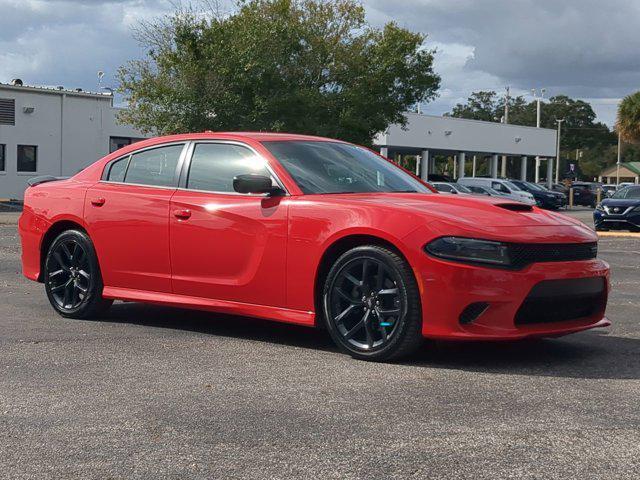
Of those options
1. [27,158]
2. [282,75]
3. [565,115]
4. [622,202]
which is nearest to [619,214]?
[622,202]

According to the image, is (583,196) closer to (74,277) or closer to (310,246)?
(74,277)

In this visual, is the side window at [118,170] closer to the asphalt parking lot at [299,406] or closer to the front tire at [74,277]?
the front tire at [74,277]

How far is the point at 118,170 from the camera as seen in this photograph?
7.61m

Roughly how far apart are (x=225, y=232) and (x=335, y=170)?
2.89 ft

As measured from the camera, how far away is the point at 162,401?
480 cm

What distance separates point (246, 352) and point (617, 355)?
2.41m

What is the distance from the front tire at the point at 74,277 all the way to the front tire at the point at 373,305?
2272 mm

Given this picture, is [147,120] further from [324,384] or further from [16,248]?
[324,384]

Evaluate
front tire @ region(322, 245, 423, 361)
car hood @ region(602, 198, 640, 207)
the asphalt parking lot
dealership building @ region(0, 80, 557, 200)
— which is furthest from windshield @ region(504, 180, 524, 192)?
front tire @ region(322, 245, 423, 361)

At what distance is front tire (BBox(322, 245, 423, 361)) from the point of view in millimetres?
5695

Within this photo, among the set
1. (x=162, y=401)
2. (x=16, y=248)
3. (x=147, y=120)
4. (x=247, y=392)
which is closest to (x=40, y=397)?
(x=162, y=401)

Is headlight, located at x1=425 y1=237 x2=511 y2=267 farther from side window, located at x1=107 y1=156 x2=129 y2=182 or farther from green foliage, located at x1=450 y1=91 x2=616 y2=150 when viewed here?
green foliage, located at x1=450 y1=91 x2=616 y2=150

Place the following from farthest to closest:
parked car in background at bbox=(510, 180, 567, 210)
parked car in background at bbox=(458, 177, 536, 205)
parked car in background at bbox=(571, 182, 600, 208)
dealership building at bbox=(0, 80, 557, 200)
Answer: parked car in background at bbox=(571, 182, 600, 208) < parked car in background at bbox=(510, 180, 567, 210) < parked car in background at bbox=(458, 177, 536, 205) < dealership building at bbox=(0, 80, 557, 200)

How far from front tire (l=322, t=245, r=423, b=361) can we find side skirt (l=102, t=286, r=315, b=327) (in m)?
0.25
